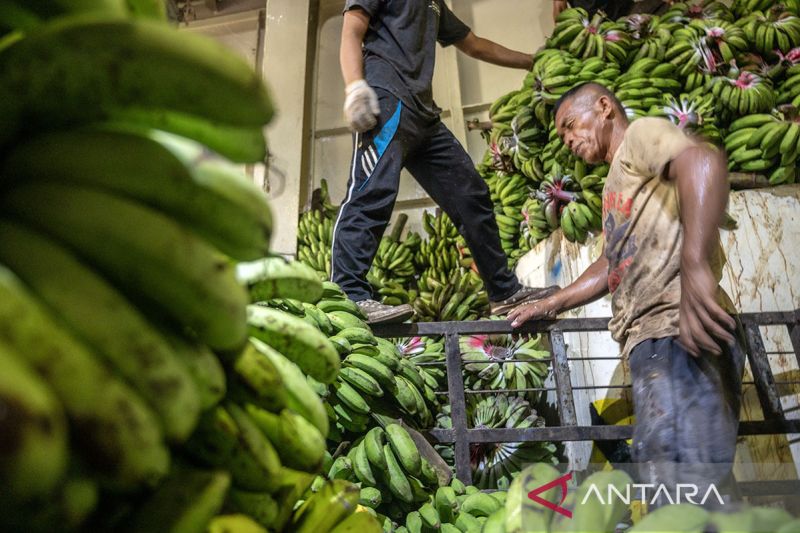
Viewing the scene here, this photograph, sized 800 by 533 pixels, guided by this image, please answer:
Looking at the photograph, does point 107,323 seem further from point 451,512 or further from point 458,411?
point 458,411

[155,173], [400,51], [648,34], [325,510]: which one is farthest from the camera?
[648,34]

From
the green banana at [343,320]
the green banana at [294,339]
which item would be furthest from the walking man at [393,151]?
the green banana at [294,339]

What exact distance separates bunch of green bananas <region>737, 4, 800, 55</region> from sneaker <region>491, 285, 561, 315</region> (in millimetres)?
2188

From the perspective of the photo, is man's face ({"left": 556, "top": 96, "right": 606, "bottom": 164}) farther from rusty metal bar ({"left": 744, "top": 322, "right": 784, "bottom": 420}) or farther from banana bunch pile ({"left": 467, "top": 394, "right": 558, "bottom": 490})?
banana bunch pile ({"left": 467, "top": 394, "right": 558, "bottom": 490})

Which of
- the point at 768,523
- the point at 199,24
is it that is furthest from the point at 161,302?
the point at 199,24

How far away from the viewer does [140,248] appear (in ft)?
1.53

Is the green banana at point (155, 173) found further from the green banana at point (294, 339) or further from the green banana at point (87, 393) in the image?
the green banana at point (294, 339)

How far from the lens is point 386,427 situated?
1854 millimetres

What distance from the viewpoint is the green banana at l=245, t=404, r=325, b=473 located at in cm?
66

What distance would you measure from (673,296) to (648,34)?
265 cm

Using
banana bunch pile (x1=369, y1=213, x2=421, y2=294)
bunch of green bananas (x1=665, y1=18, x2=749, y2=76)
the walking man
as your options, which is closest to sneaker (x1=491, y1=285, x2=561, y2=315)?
the walking man

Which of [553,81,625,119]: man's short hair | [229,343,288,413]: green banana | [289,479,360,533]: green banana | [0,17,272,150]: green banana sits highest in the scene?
[553,81,625,119]: man's short hair

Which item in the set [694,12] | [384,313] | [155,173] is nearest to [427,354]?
[384,313]

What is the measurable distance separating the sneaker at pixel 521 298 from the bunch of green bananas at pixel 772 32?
2188mm
